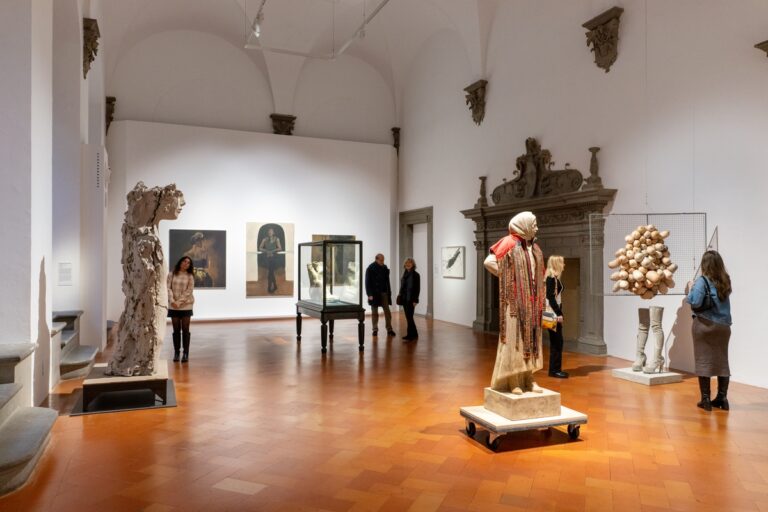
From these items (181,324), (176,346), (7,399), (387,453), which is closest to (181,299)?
(181,324)

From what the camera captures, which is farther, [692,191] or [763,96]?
[692,191]

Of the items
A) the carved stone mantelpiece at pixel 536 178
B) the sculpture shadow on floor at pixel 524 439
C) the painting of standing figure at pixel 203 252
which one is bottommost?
the sculpture shadow on floor at pixel 524 439

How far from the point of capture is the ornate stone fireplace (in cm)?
898

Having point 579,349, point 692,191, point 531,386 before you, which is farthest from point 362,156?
point 531,386

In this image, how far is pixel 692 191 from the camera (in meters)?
7.54

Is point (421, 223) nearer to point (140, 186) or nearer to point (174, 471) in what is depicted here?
point (140, 186)

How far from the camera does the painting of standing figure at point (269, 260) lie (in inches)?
575

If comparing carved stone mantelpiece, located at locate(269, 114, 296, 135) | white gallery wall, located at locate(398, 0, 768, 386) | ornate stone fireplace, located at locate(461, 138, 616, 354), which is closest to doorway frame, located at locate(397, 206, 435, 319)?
white gallery wall, located at locate(398, 0, 768, 386)

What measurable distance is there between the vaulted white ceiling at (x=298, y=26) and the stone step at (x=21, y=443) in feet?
35.3

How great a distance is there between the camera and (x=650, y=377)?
6797mm

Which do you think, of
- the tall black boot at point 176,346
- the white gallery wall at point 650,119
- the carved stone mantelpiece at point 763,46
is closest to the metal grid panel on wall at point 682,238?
the white gallery wall at point 650,119

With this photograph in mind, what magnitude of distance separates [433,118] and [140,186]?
10142 millimetres

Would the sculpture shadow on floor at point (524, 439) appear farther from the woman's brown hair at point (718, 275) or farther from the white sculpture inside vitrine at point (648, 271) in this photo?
the white sculpture inside vitrine at point (648, 271)

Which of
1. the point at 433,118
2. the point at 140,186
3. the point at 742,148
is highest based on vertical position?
Result: the point at 433,118
